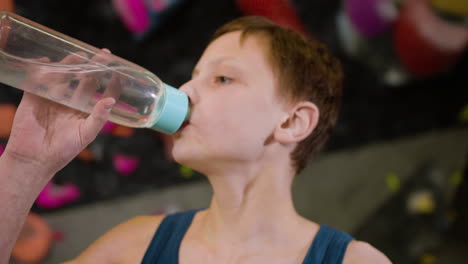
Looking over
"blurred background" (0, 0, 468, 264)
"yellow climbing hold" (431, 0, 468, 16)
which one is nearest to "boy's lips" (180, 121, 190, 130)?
"blurred background" (0, 0, 468, 264)

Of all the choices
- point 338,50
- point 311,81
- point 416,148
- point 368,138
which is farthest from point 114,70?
point 416,148

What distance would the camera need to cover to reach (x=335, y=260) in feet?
2.65

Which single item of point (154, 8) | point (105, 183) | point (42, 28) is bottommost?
point (105, 183)

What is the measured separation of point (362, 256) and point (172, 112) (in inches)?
14.8

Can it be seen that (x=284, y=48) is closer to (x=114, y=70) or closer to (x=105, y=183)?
(x=114, y=70)

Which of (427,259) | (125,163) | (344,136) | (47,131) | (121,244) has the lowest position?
(427,259)

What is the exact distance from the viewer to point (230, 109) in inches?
31.4

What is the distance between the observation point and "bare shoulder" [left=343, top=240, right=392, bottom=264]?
806 millimetres

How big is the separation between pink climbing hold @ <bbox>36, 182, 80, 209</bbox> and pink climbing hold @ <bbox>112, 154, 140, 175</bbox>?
0.49ft

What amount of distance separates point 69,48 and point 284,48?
13.8 inches

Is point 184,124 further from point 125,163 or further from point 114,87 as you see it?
point 125,163

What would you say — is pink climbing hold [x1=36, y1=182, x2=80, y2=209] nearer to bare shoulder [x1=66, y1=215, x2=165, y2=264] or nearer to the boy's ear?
bare shoulder [x1=66, y1=215, x2=165, y2=264]

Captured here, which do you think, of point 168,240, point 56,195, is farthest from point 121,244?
point 56,195

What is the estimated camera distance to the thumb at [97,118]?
27.3 inches
